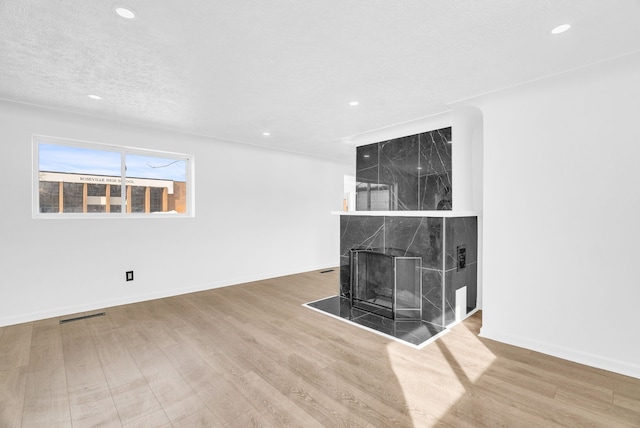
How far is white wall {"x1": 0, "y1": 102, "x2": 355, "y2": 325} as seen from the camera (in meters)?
3.27

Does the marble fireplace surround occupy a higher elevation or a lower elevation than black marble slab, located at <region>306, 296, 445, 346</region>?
higher

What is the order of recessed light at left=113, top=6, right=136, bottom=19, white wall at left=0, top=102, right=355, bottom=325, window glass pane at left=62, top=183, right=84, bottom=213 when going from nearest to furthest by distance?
recessed light at left=113, top=6, right=136, bottom=19 < white wall at left=0, top=102, right=355, bottom=325 < window glass pane at left=62, top=183, right=84, bottom=213

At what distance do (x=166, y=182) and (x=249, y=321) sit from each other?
2.54 meters

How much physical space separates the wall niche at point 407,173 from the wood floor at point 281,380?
63.0 inches

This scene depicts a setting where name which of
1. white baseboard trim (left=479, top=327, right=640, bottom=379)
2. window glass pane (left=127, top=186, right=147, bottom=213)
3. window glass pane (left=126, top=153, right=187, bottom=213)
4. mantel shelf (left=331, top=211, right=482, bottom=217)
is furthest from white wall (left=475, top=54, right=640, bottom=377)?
window glass pane (left=127, top=186, right=147, bottom=213)

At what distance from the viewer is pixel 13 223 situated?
3234 millimetres

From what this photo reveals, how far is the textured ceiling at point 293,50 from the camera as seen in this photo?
1.68m

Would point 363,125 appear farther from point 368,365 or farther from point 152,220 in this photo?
point 152,220

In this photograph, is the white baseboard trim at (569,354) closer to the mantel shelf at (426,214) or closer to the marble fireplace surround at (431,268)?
the marble fireplace surround at (431,268)

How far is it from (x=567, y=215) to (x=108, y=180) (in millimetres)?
5215

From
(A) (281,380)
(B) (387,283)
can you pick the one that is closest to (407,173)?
(B) (387,283)

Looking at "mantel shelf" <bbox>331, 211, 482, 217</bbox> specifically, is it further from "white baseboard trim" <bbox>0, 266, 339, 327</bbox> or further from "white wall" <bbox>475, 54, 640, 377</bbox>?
"white baseboard trim" <bbox>0, 266, 339, 327</bbox>

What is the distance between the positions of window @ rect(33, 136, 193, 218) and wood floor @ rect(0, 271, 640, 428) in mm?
1447

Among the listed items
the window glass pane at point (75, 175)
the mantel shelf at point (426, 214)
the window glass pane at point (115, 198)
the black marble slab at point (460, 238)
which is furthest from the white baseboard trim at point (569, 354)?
the window glass pane at point (75, 175)
